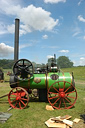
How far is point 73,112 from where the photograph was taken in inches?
235

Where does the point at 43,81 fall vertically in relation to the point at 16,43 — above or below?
below

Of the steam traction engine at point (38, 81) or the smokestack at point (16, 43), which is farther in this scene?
the smokestack at point (16, 43)

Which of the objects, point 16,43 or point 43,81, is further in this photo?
point 16,43

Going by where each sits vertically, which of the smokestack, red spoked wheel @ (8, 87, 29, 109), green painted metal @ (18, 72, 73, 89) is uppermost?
the smokestack

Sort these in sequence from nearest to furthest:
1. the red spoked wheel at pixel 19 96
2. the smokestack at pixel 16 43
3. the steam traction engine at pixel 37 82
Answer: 1. the red spoked wheel at pixel 19 96
2. the steam traction engine at pixel 37 82
3. the smokestack at pixel 16 43

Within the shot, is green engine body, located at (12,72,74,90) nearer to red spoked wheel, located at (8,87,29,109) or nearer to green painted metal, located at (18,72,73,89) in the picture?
green painted metal, located at (18,72,73,89)

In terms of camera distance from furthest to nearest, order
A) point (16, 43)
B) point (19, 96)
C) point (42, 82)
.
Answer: point (16, 43) < point (42, 82) < point (19, 96)

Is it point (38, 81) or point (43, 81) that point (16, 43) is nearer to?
point (38, 81)

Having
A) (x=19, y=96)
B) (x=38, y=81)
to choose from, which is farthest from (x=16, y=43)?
(x=19, y=96)

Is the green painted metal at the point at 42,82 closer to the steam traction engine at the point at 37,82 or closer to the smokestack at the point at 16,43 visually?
the steam traction engine at the point at 37,82

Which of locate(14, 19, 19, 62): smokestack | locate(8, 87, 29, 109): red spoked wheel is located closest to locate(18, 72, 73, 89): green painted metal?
locate(8, 87, 29, 109): red spoked wheel

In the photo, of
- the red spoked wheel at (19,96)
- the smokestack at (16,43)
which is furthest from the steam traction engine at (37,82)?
the smokestack at (16,43)

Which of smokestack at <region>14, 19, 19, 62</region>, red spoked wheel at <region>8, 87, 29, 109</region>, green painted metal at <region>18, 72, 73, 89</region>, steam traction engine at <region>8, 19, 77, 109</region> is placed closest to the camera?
red spoked wheel at <region>8, 87, 29, 109</region>

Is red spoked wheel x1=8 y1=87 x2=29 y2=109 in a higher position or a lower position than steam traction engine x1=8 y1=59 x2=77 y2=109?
lower
